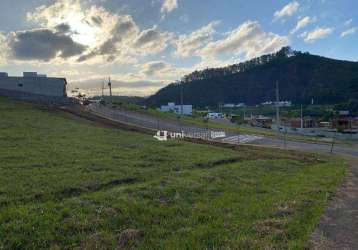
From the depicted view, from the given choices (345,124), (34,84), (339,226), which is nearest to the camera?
(339,226)

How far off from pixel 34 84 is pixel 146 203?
67.0 meters

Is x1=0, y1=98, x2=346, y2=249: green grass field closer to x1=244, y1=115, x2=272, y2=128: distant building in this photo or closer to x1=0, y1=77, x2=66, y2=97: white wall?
x1=0, y1=77, x2=66, y2=97: white wall

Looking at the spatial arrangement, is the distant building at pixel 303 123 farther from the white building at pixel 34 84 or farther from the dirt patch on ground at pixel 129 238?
the dirt patch on ground at pixel 129 238

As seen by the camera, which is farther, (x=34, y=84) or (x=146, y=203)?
(x=34, y=84)

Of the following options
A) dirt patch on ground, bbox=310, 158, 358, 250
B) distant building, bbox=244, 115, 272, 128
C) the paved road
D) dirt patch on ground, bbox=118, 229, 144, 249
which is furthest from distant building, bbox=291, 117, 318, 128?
dirt patch on ground, bbox=118, 229, 144, 249

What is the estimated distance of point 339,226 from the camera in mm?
8742

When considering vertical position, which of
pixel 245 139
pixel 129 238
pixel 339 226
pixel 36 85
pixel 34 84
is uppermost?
pixel 34 84

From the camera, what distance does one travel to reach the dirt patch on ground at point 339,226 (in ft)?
24.3

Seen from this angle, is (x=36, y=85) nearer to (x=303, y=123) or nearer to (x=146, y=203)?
(x=146, y=203)

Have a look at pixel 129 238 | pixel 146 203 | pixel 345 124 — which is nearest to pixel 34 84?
pixel 146 203

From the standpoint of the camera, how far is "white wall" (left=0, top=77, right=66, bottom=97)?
6694 cm

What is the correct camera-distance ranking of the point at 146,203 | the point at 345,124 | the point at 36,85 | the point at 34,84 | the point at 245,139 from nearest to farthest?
the point at 146,203 → the point at 245,139 → the point at 34,84 → the point at 36,85 → the point at 345,124

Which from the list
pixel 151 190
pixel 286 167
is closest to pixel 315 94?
pixel 286 167

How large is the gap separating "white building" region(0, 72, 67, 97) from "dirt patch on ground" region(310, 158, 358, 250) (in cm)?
6432
